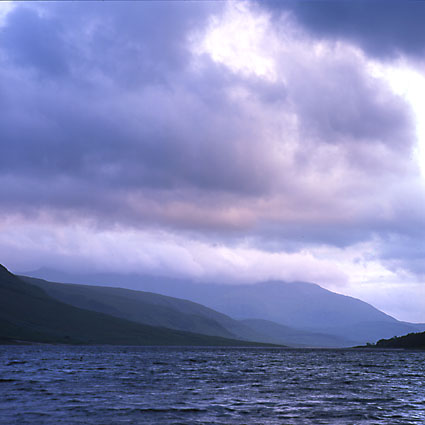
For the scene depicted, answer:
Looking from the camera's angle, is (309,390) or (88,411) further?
(309,390)

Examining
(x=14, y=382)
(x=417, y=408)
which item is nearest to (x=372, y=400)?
(x=417, y=408)

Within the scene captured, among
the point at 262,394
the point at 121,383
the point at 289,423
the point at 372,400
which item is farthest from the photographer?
the point at 121,383

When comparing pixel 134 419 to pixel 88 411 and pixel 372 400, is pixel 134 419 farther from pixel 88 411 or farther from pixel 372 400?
pixel 372 400

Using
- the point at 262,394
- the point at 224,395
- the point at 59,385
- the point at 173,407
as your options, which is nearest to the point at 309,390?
the point at 262,394

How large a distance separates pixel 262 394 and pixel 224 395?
12.7ft

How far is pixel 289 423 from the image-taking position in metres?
33.8

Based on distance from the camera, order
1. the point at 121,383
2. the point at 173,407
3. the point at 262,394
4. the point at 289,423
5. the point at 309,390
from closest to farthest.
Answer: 1. the point at 289,423
2. the point at 173,407
3. the point at 262,394
4. the point at 309,390
5. the point at 121,383

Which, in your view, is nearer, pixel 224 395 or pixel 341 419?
pixel 341 419

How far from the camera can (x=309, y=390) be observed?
55.8 metres

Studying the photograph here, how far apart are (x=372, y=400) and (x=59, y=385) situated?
30601 mm

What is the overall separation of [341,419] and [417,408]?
10.3m

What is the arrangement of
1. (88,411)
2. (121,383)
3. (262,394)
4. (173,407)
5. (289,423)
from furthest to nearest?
1. (121,383)
2. (262,394)
3. (173,407)
4. (88,411)
5. (289,423)

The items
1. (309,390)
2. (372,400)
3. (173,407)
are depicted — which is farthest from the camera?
(309,390)

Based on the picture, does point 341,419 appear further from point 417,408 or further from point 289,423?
point 417,408
